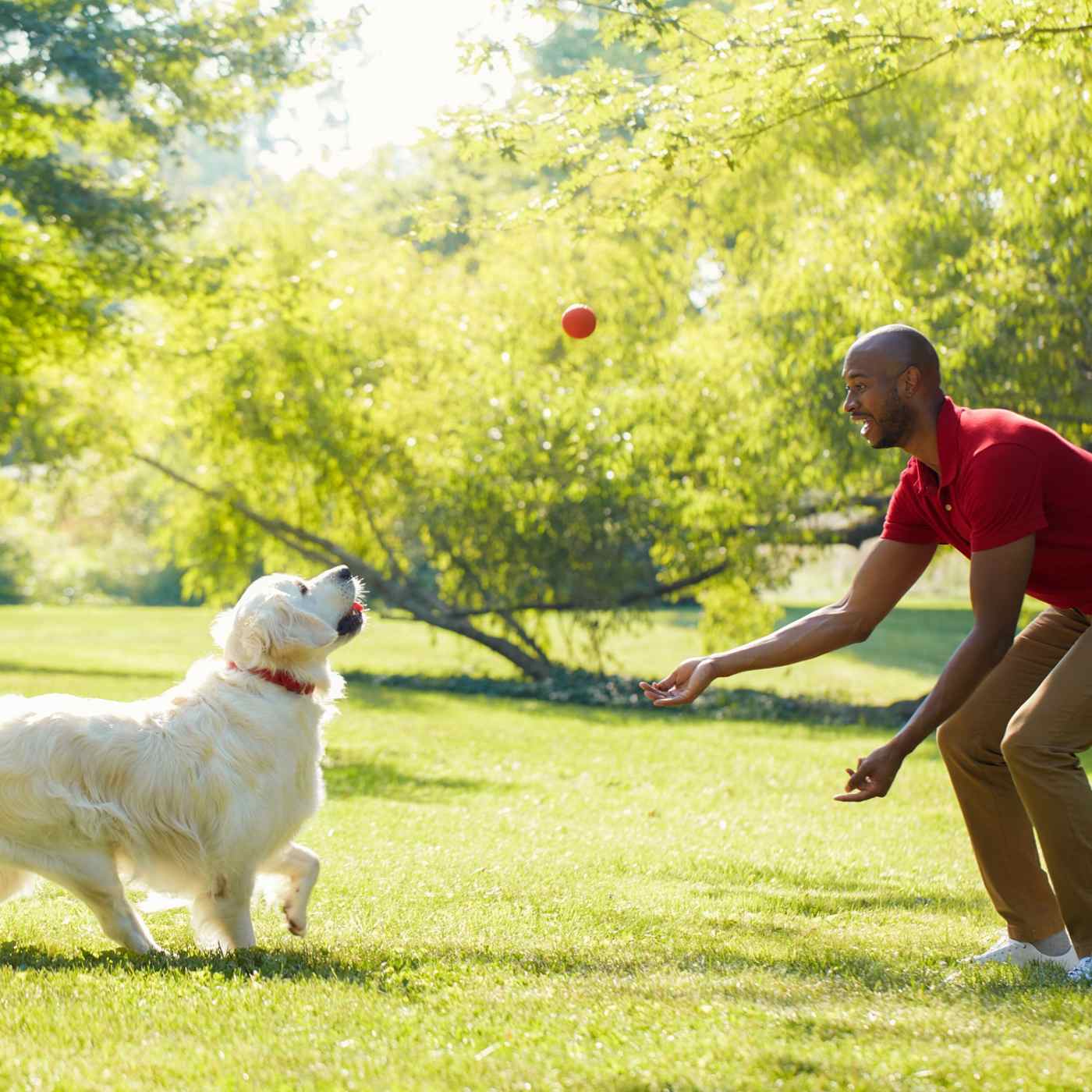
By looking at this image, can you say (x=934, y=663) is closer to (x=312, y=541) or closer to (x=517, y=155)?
(x=312, y=541)

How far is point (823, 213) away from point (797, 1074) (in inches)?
582

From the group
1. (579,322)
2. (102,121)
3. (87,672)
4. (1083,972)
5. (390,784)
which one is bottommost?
(87,672)

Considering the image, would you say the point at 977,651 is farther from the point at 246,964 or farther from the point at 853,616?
the point at 246,964

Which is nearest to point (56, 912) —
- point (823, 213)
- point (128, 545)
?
point (823, 213)

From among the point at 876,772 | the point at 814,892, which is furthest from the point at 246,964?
the point at 814,892

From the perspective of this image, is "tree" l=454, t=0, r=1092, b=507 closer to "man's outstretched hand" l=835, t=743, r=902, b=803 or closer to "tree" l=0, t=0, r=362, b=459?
"tree" l=0, t=0, r=362, b=459

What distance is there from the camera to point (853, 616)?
5664mm

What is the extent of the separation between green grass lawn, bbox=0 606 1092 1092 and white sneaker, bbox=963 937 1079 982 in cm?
16

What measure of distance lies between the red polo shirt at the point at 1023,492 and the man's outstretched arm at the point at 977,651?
64mm

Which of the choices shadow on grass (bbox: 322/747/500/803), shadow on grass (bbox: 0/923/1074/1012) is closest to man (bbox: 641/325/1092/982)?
shadow on grass (bbox: 0/923/1074/1012)

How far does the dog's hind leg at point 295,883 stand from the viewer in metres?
6.02

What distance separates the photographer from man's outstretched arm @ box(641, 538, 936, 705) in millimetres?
5512

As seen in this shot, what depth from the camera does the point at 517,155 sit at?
9820mm

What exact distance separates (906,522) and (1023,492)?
770mm
